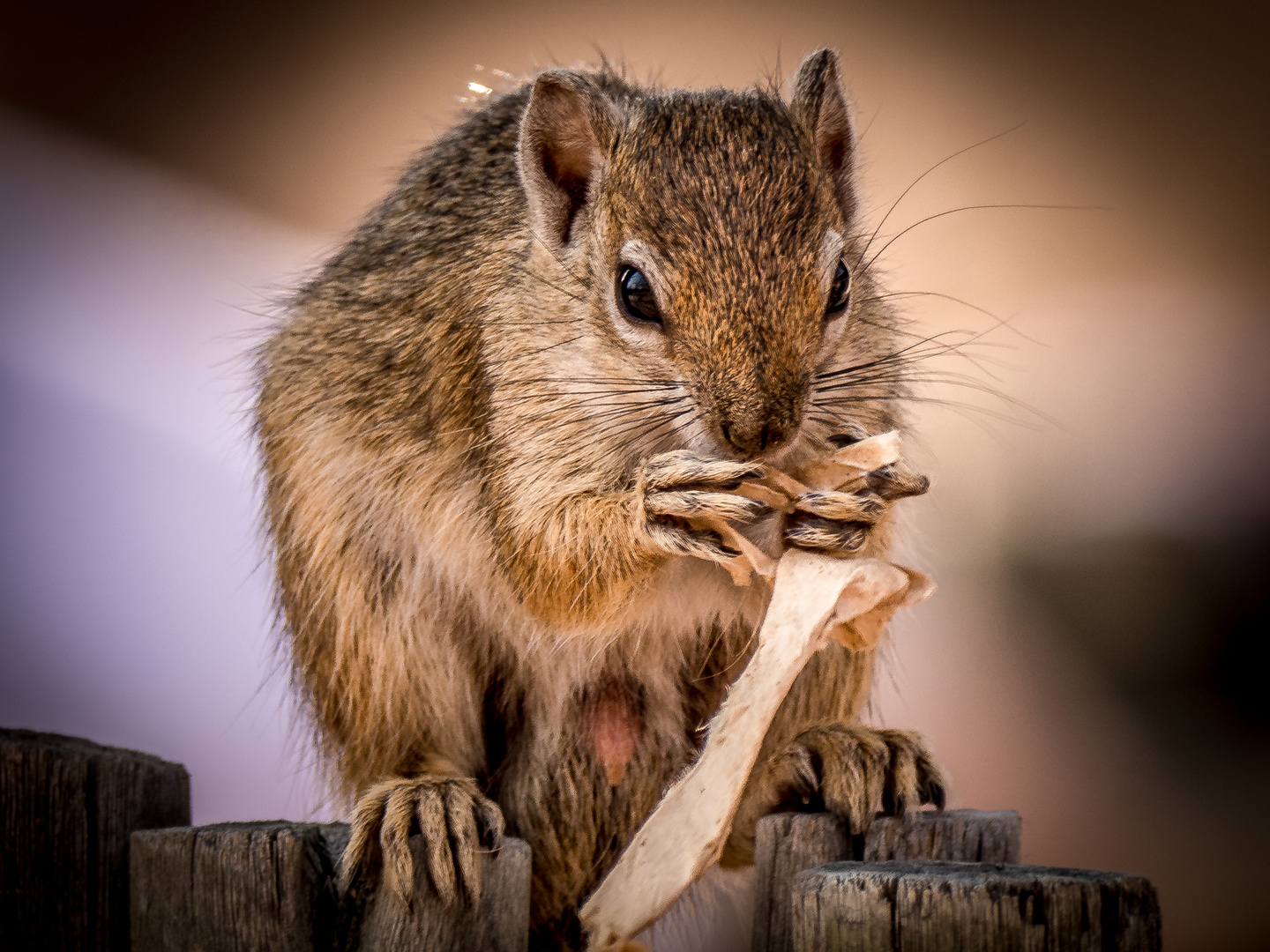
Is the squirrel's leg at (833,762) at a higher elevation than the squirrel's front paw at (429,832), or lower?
higher

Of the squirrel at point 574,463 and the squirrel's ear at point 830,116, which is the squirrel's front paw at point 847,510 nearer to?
the squirrel at point 574,463

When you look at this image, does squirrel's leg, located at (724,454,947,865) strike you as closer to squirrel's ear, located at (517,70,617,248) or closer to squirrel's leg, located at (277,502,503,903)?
squirrel's leg, located at (277,502,503,903)

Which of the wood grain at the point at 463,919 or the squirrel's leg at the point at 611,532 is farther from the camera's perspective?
the squirrel's leg at the point at 611,532

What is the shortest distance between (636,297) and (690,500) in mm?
290

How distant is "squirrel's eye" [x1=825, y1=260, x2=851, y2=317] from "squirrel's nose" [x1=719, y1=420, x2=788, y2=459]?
0.23m

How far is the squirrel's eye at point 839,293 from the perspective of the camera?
173cm

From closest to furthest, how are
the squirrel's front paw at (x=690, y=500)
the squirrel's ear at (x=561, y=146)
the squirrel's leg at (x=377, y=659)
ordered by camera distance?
1. the squirrel's front paw at (x=690, y=500)
2. the squirrel's ear at (x=561, y=146)
3. the squirrel's leg at (x=377, y=659)

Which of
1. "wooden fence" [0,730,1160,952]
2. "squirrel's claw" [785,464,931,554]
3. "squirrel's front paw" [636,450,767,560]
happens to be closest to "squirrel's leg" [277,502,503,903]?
"wooden fence" [0,730,1160,952]

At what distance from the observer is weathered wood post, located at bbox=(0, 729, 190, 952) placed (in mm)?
1449

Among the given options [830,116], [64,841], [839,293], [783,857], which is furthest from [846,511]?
[64,841]

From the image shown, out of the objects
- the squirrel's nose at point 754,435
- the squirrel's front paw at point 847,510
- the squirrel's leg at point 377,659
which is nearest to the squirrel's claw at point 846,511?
the squirrel's front paw at point 847,510

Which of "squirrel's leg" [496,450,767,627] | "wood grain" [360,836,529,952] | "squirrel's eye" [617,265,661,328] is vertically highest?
"squirrel's eye" [617,265,661,328]

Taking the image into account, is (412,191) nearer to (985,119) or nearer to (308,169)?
(308,169)

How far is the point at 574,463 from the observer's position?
1937 mm
